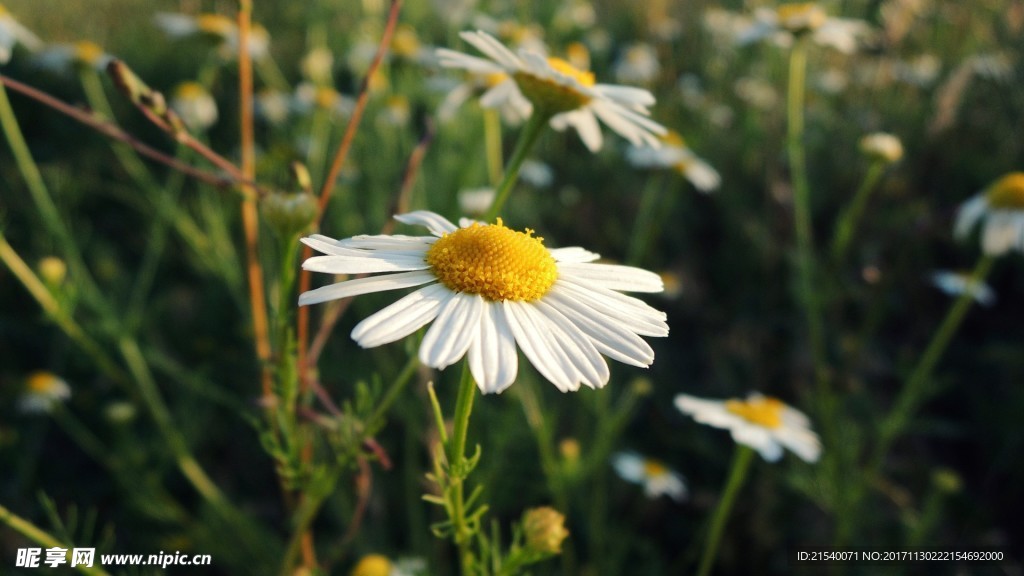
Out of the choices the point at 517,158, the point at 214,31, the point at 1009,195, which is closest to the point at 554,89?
the point at 517,158

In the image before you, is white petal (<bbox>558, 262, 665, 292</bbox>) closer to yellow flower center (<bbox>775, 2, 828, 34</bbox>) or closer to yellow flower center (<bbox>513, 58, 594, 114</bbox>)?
yellow flower center (<bbox>513, 58, 594, 114</bbox>)

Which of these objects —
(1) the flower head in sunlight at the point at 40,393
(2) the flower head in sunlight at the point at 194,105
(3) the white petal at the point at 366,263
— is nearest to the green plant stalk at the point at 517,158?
(3) the white petal at the point at 366,263

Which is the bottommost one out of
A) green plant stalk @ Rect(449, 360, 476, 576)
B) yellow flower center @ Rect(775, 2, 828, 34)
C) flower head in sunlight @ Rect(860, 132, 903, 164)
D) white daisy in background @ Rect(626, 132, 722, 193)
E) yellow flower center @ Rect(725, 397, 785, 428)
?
green plant stalk @ Rect(449, 360, 476, 576)

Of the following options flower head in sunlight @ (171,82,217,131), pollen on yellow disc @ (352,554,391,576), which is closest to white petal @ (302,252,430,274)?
pollen on yellow disc @ (352,554,391,576)

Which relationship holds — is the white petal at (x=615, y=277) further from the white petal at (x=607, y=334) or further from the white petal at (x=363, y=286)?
the white petal at (x=363, y=286)

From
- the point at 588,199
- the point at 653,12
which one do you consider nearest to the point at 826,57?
the point at 653,12

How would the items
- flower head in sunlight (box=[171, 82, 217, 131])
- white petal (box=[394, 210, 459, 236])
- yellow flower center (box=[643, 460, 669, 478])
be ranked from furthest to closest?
flower head in sunlight (box=[171, 82, 217, 131]) < yellow flower center (box=[643, 460, 669, 478]) < white petal (box=[394, 210, 459, 236])

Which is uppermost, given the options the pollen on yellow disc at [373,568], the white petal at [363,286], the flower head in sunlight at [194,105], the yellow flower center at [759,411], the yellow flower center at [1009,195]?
the flower head in sunlight at [194,105]

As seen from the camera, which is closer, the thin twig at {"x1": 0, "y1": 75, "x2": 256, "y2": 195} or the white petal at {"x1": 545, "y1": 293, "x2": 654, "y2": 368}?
the white petal at {"x1": 545, "y1": 293, "x2": 654, "y2": 368}
